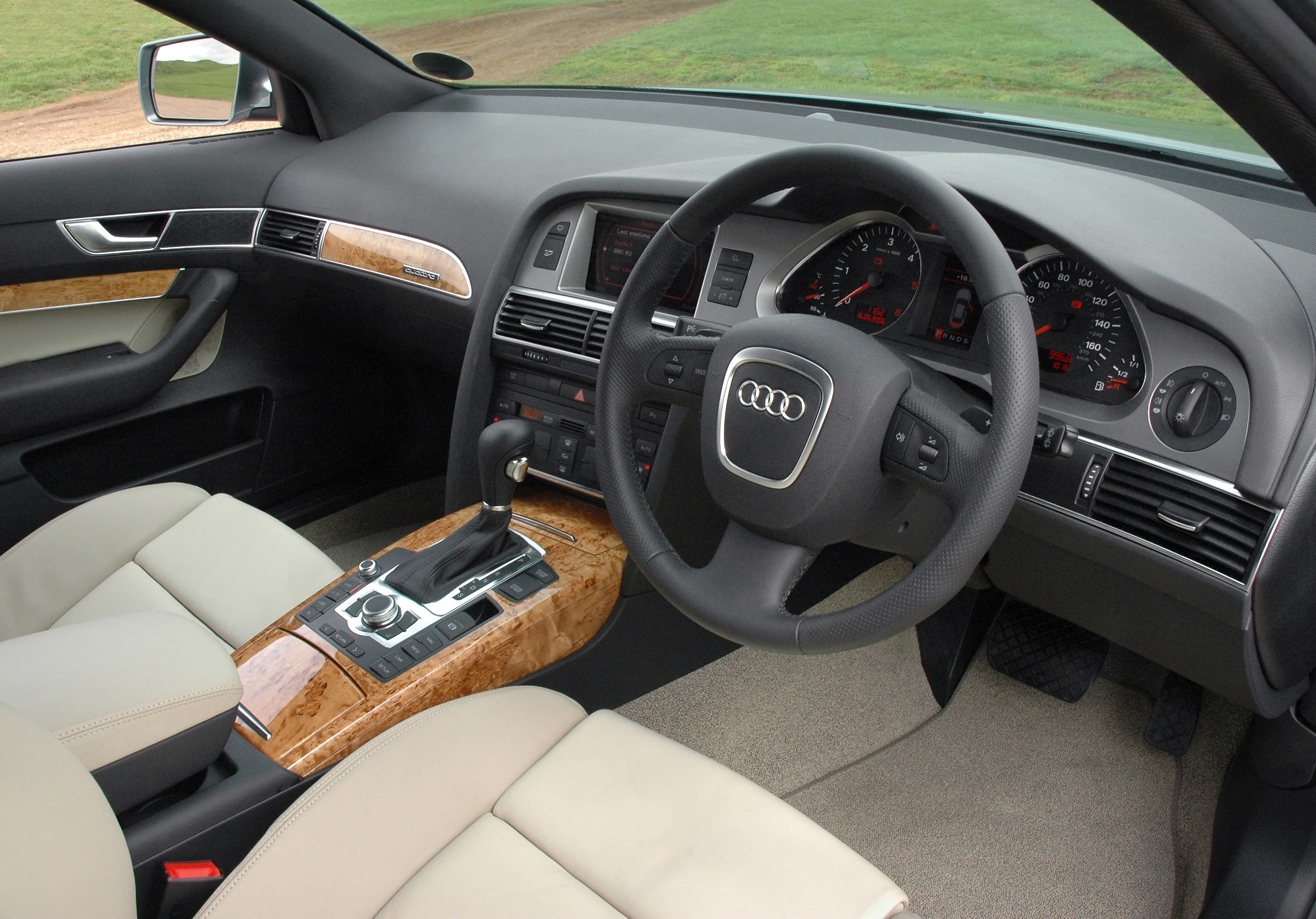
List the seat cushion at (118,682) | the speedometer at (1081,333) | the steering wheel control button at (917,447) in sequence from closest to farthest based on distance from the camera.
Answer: the seat cushion at (118,682), the steering wheel control button at (917,447), the speedometer at (1081,333)

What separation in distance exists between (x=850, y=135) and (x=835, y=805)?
130cm

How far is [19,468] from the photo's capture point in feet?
6.61

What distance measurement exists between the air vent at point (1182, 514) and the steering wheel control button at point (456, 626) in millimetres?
877

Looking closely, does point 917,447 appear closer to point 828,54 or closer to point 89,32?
point 828,54

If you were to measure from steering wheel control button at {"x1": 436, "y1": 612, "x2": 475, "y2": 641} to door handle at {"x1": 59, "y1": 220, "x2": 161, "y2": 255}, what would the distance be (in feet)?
4.16

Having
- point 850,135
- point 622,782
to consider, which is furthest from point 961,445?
point 850,135

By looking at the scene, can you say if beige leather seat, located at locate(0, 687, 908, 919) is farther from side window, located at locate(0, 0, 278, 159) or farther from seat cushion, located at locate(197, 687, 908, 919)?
side window, located at locate(0, 0, 278, 159)

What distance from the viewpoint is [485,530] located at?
5.10ft

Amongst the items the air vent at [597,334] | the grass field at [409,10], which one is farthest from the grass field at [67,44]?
the air vent at [597,334]

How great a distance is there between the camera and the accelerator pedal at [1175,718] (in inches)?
72.9

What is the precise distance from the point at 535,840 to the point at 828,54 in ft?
5.05

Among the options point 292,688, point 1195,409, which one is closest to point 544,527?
point 292,688

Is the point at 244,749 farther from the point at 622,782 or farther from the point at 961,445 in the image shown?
the point at 961,445

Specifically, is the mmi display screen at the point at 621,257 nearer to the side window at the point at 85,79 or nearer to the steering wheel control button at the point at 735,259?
the steering wheel control button at the point at 735,259
